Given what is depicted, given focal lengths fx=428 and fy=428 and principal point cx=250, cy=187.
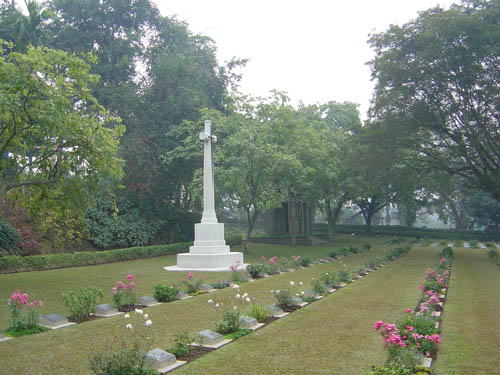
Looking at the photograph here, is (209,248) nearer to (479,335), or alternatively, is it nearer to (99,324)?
(99,324)

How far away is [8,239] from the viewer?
1761cm

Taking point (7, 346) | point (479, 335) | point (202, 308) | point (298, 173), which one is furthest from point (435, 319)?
point (298, 173)

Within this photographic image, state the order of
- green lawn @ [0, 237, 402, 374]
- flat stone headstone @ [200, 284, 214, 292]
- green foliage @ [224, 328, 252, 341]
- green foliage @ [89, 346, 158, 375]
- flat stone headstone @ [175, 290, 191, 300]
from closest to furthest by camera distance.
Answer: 1. green foliage @ [89, 346, 158, 375]
2. green lawn @ [0, 237, 402, 374]
3. green foliage @ [224, 328, 252, 341]
4. flat stone headstone @ [175, 290, 191, 300]
5. flat stone headstone @ [200, 284, 214, 292]

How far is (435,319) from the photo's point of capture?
23.2 feet

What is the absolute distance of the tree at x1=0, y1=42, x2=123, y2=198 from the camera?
11633mm

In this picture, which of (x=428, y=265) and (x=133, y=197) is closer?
(x=428, y=265)

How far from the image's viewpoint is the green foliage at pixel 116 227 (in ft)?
78.2

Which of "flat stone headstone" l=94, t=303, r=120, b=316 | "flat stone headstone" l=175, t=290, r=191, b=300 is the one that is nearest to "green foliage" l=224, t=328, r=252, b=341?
"flat stone headstone" l=94, t=303, r=120, b=316

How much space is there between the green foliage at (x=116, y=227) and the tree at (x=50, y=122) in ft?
31.9

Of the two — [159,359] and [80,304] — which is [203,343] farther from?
[80,304]

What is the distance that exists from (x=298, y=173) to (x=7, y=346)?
21.1m

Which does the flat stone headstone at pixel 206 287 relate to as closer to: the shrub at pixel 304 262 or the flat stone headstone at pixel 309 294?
the flat stone headstone at pixel 309 294

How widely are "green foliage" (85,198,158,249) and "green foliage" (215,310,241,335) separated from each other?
56.7ft

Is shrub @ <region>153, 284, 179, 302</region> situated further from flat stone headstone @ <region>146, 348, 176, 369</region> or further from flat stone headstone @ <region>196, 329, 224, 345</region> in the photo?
flat stone headstone @ <region>146, 348, 176, 369</region>
